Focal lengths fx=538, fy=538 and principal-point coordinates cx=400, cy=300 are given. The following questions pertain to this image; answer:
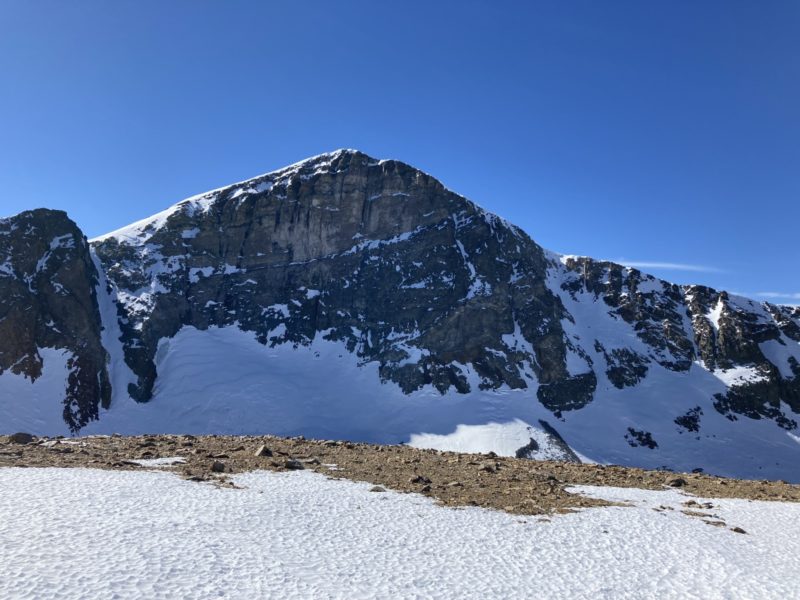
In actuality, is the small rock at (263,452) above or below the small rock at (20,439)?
below

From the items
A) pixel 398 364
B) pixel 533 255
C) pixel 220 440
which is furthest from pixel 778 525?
pixel 533 255

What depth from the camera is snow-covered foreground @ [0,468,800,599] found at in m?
9.50

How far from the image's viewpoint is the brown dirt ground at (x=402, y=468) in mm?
17016

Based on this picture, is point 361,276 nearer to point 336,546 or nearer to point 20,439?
point 20,439

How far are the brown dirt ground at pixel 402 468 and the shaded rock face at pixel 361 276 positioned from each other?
64.7m

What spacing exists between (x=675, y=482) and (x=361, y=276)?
291 ft

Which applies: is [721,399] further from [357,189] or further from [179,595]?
[179,595]

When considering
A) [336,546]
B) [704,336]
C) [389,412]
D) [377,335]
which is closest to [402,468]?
[336,546]

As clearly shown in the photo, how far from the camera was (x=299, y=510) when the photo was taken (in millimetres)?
14047

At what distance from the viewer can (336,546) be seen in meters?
11.8

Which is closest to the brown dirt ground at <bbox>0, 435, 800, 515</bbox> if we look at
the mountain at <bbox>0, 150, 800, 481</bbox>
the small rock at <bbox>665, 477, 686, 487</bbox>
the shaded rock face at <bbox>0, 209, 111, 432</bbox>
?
the small rock at <bbox>665, 477, 686, 487</bbox>

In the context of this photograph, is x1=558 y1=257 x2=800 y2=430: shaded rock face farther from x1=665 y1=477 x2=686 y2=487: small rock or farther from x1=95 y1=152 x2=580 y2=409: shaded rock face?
x1=665 y1=477 x2=686 y2=487: small rock

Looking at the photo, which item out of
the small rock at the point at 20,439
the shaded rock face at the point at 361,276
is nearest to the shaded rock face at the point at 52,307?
the shaded rock face at the point at 361,276

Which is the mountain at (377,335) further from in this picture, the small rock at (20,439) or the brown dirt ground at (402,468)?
the brown dirt ground at (402,468)
